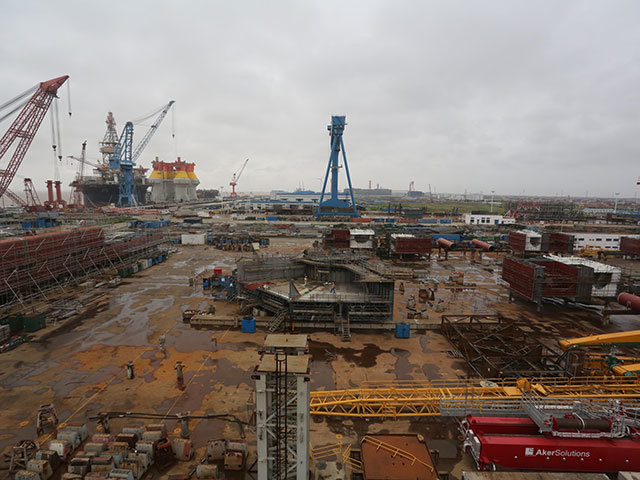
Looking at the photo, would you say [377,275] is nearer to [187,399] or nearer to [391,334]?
[391,334]

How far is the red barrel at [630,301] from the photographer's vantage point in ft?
84.2

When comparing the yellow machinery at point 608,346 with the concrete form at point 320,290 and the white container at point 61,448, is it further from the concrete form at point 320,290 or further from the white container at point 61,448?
the white container at point 61,448

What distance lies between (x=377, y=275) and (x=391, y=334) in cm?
498

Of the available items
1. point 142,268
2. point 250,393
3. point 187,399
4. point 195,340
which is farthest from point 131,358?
point 142,268

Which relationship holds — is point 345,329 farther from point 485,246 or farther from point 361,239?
point 485,246

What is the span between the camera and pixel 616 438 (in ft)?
37.5

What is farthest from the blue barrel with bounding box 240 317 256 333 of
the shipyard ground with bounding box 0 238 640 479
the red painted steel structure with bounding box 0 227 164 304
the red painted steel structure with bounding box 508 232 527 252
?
the red painted steel structure with bounding box 508 232 527 252

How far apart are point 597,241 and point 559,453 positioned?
2451 inches

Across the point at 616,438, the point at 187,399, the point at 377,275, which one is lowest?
the point at 187,399

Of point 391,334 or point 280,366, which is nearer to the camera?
point 280,366

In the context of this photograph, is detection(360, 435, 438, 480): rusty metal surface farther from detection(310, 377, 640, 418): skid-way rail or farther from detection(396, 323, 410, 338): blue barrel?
detection(396, 323, 410, 338): blue barrel

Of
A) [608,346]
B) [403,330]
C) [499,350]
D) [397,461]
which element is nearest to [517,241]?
[608,346]

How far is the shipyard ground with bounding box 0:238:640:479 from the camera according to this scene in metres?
14.0

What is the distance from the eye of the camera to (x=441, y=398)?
1337cm
